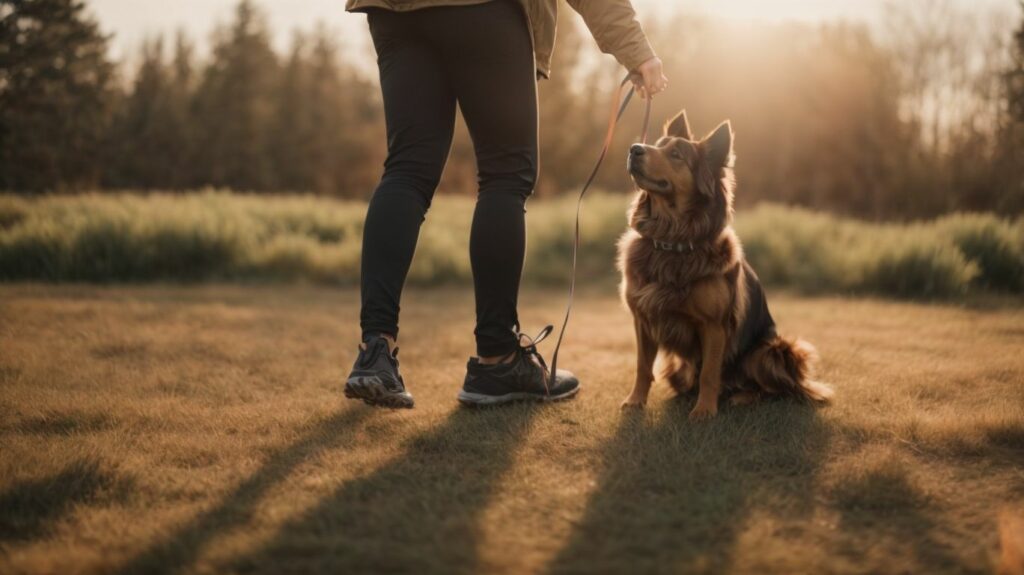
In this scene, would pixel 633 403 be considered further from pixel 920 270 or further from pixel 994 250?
pixel 994 250

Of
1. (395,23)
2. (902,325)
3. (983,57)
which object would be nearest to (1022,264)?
(902,325)

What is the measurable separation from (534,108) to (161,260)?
5.38m

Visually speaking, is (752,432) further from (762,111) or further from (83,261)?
(762,111)

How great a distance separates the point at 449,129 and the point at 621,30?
651 millimetres

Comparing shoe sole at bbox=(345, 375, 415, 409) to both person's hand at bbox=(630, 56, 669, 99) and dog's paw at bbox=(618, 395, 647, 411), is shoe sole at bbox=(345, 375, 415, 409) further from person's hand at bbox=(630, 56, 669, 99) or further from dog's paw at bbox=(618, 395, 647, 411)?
person's hand at bbox=(630, 56, 669, 99)

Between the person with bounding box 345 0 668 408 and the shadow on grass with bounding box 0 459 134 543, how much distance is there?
2.17ft

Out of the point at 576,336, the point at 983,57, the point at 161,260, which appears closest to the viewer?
the point at 576,336

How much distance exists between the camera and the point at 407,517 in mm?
1640

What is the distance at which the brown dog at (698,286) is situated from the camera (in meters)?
2.64

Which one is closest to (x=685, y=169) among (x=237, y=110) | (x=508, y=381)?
(x=508, y=381)

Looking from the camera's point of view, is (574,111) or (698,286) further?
(574,111)

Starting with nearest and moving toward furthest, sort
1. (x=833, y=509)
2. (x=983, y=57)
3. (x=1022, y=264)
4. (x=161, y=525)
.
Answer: (x=161, y=525)
(x=833, y=509)
(x=1022, y=264)
(x=983, y=57)

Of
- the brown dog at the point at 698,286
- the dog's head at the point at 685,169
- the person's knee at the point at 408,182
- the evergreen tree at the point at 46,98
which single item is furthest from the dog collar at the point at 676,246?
the evergreen tree at the point at 46,98

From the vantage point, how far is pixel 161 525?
160 centimetres
